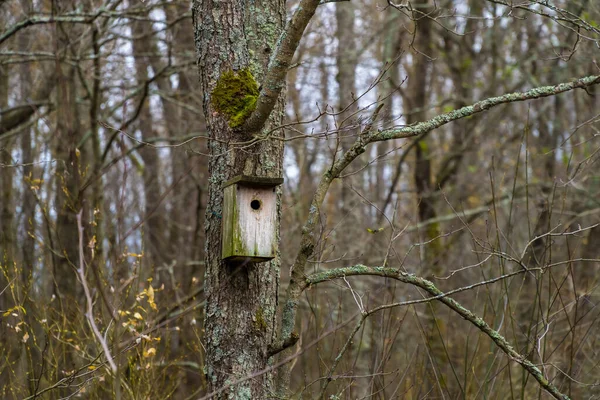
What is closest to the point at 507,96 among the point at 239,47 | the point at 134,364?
the point at 239,47

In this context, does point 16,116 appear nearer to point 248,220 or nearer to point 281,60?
point 248,220

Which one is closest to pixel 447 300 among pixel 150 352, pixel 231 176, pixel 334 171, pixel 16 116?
pixel 334 171

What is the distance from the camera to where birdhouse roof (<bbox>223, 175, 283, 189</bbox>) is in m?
3.45

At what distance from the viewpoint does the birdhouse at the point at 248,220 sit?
350cm

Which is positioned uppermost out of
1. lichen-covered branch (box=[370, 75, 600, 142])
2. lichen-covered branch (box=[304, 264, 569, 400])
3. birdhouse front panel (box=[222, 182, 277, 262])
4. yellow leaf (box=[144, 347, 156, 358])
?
lichen-covered branch (box=[370, 75, 600, 142])

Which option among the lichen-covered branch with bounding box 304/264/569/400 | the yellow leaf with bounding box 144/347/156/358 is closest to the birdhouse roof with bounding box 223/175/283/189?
the lichen-covered branch with bounding box 304/264/569/400

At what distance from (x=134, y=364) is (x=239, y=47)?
92.3 inches

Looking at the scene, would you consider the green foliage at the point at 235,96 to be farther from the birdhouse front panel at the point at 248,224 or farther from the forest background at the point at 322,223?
the birdhouse front panel at the point at 248,224

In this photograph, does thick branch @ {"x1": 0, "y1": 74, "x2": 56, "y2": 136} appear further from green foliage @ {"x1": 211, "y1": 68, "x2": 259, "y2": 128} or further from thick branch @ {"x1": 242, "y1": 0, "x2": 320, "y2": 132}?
thick branch @ {"x1": 242, "y1": 0, "x2": 320, "y2": 132}

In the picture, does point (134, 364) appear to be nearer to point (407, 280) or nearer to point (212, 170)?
point (212, 170)

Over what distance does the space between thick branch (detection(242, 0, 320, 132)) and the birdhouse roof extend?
288mm

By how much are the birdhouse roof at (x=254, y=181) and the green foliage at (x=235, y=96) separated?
0.32 meters

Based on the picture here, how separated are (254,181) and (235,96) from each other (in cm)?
51

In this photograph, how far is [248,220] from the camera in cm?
356
